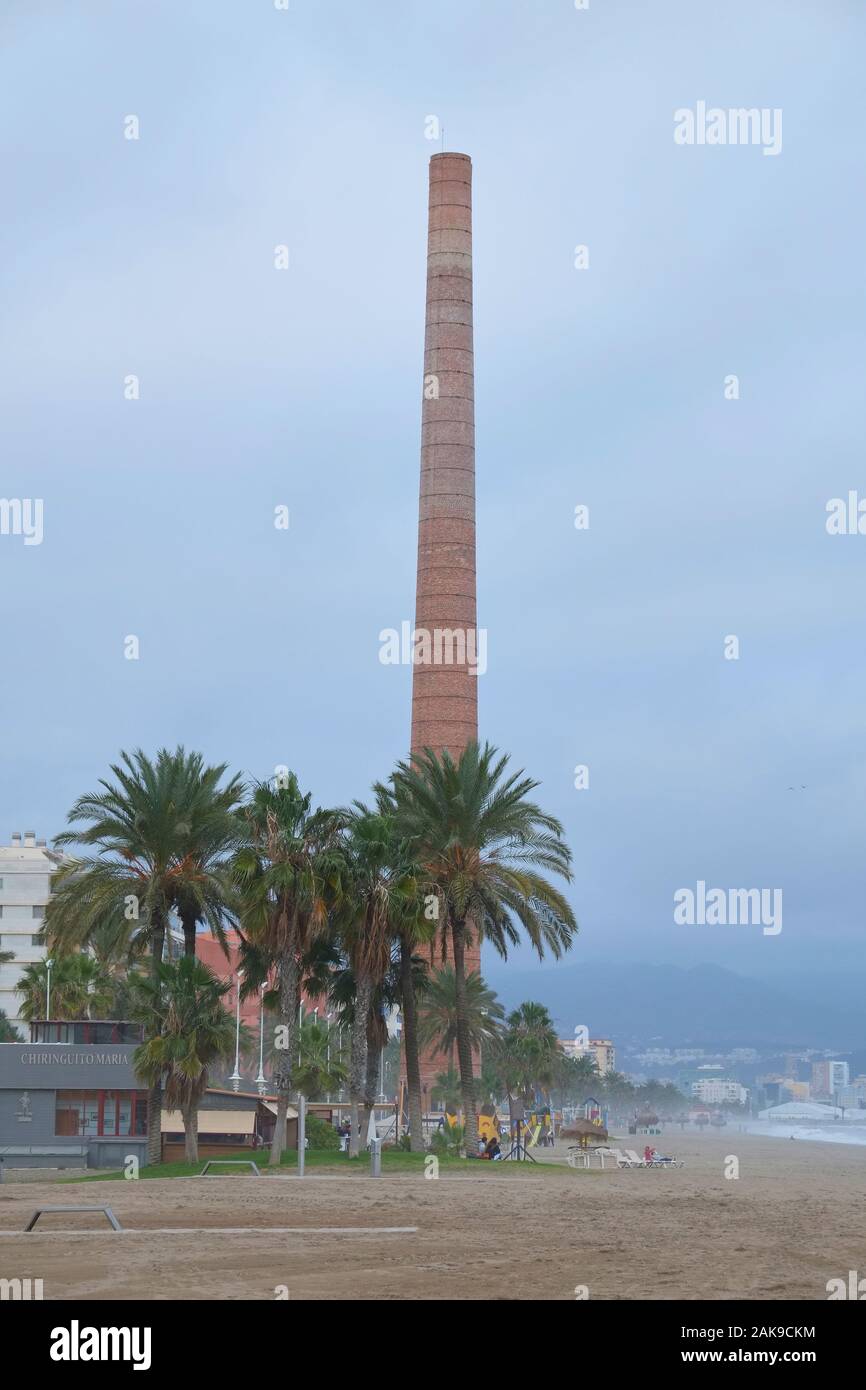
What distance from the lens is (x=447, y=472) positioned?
78625mm

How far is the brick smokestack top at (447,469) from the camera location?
77.4m

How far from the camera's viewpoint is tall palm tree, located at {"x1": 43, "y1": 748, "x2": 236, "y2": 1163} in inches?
1809

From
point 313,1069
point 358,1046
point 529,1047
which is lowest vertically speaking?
point 529,1047

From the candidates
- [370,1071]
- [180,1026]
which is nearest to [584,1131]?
[370,1071]

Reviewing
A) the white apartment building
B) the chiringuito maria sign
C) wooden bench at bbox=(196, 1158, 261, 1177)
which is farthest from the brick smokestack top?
the white apartment building

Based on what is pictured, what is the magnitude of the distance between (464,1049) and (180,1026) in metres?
9.84

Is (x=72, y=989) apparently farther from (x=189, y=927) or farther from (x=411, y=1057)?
(x=411, y=1057)

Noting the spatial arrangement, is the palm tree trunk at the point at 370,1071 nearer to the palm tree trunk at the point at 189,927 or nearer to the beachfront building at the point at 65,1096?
the palm tree trunk at the point at 189,927

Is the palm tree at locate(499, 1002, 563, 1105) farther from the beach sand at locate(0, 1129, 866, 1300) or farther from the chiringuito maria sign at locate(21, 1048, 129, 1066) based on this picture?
the beach sand at locate(0, 1129, 866, 1300)

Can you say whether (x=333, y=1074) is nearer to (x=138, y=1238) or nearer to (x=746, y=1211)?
(x=746, y=1211)

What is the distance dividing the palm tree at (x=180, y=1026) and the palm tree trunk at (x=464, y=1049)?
7.07m

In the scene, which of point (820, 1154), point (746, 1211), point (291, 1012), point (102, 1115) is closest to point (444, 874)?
point (291, 1012)

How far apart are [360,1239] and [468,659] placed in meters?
55.4

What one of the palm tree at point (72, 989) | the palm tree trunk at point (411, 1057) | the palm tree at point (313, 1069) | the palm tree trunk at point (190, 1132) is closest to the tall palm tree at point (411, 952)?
the palm tree trunk at point (411, 1057)
